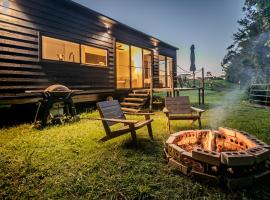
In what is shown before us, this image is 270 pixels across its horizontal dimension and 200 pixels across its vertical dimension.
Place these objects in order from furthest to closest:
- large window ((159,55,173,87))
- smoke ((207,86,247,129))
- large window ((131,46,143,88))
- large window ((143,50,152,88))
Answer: large window ((159,55,173,87)) → large window ((131,46,143,88)) → large window ((143,50,152,88)) → smoke ((207,86,247,129))

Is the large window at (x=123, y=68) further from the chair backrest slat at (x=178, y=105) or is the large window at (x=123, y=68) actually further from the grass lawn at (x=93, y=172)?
the grass lawn at (x=93, y=172)

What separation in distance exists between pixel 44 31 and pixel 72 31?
1.37 meters

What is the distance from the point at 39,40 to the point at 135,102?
4.79m

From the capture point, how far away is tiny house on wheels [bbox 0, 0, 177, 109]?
272 inches

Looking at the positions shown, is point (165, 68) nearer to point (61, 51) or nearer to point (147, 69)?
point (147, 69)

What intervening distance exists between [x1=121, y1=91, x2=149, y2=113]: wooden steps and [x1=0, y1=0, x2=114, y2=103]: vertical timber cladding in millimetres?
1599

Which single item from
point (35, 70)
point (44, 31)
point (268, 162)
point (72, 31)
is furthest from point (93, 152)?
point (72, 31)

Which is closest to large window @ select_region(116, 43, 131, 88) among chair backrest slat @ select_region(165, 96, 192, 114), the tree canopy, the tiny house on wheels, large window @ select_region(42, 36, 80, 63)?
the tiny house on wheels

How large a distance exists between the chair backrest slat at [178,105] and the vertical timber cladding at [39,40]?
4.41m

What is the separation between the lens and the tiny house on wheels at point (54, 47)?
6906mm

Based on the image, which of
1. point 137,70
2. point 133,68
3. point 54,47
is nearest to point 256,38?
point 137,70

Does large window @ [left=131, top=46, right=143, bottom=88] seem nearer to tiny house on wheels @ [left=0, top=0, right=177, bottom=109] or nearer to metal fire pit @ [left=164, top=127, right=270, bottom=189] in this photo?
tiny house on wheels @ [left=0, top=0, right=177, bottom=109]

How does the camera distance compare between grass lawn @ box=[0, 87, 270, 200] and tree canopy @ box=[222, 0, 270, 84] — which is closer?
grass lawn @ box=[0, 87, 270, 200]

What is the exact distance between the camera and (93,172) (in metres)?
3.29
